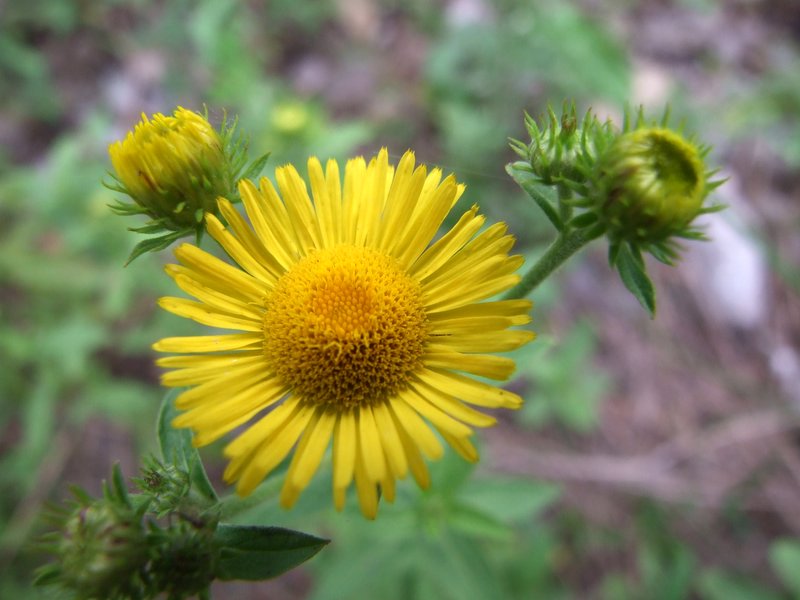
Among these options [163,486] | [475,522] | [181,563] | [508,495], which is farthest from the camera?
[508,495]

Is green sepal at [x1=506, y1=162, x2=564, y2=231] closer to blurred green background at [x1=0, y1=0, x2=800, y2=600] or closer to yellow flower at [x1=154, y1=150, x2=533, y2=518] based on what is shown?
yellow flower at [x1=154, y1=150, x2=533, y2=518]

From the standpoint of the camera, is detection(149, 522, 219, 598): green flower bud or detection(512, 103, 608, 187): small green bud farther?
detection(512, 103, 608, 187): small green bud

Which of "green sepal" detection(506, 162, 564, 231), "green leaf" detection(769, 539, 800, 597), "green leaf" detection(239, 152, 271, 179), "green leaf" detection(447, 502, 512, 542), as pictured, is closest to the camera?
"green sepal" detection(506, 162, 564, 231)

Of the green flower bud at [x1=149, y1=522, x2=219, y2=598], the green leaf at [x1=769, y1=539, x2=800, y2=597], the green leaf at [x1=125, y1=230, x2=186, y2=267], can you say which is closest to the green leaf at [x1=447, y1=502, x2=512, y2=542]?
the green flower bud at [x1=149, y1=522, x2=219, y2=598]

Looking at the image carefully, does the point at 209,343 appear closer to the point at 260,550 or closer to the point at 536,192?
the point at 260,550

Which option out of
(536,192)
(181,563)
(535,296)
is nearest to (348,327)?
(536,192)

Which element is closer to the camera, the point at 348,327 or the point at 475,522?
the point at 348,327

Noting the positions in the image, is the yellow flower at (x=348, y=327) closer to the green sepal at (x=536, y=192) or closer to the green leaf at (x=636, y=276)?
the green sepal at (x=536, y=192)

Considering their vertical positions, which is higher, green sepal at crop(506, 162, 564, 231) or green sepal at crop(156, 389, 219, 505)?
green sepal at crop(506, 162, 564, 231)
